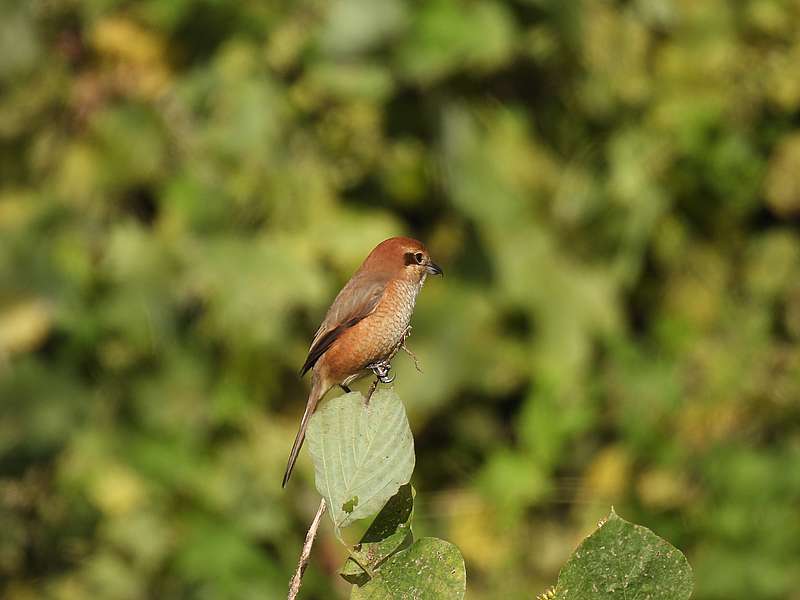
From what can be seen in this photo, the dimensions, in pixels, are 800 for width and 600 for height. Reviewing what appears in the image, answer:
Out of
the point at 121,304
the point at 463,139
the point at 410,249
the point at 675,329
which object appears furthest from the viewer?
the point at 675,329

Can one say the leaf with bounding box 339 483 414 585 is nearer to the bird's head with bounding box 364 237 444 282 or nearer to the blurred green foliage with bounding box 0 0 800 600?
the bird's head with bounding box 364 237 444 282

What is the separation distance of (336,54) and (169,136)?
78cm

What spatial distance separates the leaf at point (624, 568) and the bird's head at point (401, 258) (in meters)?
1.20

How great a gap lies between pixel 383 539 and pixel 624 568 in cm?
26

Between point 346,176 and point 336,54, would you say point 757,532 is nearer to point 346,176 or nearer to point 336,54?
point 346,176

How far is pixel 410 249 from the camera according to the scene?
2246 millimetres

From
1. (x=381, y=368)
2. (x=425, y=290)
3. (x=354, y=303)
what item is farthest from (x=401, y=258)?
(x=425, y=290)

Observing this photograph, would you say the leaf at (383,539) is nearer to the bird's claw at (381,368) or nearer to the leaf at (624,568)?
the leaf at (624,568)

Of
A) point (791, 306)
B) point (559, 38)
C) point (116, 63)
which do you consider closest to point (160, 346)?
point (116, 63)

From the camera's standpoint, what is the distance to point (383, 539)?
3.77 feet

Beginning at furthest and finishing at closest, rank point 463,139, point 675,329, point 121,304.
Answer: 1. point 675,329
2. point 463,139
3. point 121,304

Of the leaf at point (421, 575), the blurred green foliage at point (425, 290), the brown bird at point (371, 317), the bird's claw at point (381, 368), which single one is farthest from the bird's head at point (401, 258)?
the blurred green foliage at point (425, 290)

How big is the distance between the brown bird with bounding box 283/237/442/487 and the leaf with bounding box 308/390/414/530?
816 millimetres

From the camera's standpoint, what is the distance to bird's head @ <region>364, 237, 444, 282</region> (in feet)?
7.17
